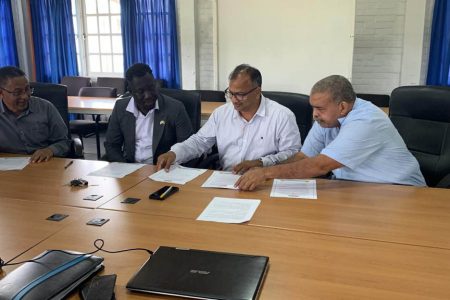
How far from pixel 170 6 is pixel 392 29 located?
9.91ft

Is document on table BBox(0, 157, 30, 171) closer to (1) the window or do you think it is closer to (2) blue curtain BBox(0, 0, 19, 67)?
(1) the window

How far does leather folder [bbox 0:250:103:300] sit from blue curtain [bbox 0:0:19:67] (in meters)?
6.39

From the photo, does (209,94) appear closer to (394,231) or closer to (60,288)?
(394,231)

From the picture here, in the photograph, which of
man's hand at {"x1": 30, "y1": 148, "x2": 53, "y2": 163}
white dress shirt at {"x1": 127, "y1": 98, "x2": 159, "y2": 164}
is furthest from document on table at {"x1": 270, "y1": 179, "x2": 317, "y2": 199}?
man's hand at {"x1": 30, "y1": 148, "x2": 53, "y2": 163}

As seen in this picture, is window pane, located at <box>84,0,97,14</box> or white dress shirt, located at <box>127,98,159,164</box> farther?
window pane, located at <box>84,0,97,14</box>

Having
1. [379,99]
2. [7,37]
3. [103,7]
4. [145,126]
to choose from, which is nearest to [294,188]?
[145,126]

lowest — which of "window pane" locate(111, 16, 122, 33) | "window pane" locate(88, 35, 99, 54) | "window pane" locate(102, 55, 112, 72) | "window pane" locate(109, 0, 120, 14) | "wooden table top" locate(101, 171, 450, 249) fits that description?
"wooden table top" locate(101, 171, 450, 249)

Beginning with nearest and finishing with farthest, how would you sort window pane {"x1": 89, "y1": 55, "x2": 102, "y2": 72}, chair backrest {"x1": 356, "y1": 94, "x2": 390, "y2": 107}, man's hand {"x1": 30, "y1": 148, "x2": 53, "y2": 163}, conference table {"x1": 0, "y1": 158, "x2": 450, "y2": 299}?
conference table {"x1": 0, "y1": 158, "x2": 450, "y2": 299} < man's hand {"x1": 30, "y1": 148, "x2": 53, "y2": 163} < chair backrest {"x1": 356, "y1": 94, "x2": 390, "y2": 107} < window pane {"x1": 89, "y1": 55, "x2": 102, "y2": 72}

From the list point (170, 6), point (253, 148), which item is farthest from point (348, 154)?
point (170, 6)

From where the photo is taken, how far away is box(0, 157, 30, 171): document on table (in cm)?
230

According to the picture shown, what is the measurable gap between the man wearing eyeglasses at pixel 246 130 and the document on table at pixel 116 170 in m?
0.26

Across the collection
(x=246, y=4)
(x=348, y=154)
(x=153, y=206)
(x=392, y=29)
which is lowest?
(x=153, y=206)

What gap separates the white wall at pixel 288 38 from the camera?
16.2ft

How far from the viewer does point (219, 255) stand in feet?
3.97
